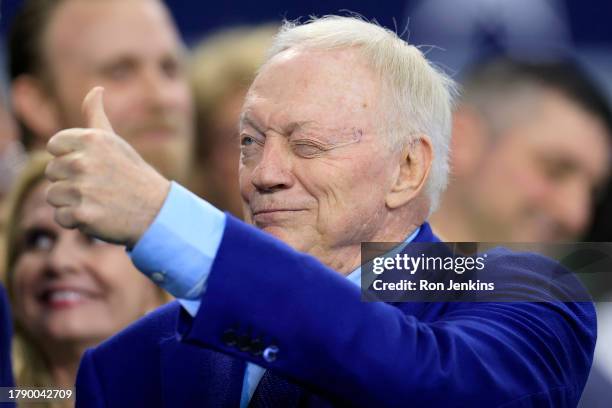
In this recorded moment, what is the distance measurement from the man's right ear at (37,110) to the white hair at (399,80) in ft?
4.78

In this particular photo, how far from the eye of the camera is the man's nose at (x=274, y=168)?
1.84 meters

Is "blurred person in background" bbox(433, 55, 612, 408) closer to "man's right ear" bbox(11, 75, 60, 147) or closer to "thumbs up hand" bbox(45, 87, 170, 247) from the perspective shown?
"man's right ear" bbox(11, 75, 60, 147)

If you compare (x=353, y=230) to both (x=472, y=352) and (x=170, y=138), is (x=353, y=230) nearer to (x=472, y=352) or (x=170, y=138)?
(x=472, y=352)

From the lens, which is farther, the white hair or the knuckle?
the white hair

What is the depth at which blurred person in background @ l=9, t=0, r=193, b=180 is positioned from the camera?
327 centimetres

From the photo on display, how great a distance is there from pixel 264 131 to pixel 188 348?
0.39m

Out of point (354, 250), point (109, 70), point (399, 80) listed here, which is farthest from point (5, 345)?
point (109, 70)

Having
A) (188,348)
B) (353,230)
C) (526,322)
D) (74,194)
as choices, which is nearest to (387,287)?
(353,230)

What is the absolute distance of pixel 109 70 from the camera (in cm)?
329

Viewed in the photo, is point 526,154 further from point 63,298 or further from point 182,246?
point 182,246

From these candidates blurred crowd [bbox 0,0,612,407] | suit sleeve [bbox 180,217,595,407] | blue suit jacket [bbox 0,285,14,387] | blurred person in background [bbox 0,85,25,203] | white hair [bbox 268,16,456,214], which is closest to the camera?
suit sleeve [bbox 180,217,595,407]

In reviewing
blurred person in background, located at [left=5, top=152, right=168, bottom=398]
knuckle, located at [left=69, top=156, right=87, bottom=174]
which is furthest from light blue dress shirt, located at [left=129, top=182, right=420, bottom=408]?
blurred person in background, located at [left=5, top=152, right=168, bottom=398]

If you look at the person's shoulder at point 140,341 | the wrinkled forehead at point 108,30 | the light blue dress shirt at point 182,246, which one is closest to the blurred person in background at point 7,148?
the wrinkled forehead at point 108,30

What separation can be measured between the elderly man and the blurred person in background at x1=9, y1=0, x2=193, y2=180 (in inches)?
50.5
